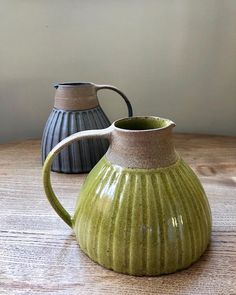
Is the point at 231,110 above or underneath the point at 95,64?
underneath

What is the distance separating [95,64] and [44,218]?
559 mm

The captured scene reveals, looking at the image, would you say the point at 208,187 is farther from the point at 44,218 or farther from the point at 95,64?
the point at 95,64

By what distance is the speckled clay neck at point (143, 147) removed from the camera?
0.37 metres

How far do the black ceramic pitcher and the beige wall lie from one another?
0.32m

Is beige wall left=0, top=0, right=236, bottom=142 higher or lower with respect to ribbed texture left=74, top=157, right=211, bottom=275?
higher

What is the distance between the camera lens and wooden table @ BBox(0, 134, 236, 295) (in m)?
0.36

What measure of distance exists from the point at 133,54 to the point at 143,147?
0.62 metres

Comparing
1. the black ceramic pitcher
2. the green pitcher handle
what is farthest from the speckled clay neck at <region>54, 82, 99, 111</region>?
the green pitcher handle

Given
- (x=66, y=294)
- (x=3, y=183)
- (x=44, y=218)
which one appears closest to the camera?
(x=66, y=294)

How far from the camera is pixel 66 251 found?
422 mm

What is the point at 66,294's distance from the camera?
1.15 ft

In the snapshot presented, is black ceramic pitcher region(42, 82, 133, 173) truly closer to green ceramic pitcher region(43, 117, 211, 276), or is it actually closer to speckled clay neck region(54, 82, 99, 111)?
speckled clay neck region(54, 82, 99, 111)

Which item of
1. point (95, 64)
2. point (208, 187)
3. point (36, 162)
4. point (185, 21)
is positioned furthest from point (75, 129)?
point (185, 21)

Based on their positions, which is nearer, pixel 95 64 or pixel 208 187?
pixel 208 187
